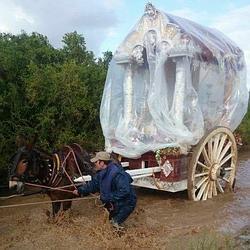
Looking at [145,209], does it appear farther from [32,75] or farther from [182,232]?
[32,75]

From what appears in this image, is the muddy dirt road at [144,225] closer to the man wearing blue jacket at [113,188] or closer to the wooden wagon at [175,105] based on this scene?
the man wearing blue jacket at [113,188]

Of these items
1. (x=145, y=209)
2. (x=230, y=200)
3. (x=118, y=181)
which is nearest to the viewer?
(x=118, y=181)

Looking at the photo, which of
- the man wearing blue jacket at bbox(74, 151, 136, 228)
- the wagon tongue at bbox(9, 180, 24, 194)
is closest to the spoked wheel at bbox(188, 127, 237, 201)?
the man wearing blue jacket at bbox(74, 151, 136, 228)

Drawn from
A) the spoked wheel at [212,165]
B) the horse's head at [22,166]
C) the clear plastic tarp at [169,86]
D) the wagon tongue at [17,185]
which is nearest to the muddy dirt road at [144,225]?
the spoked wheel at [212,165]

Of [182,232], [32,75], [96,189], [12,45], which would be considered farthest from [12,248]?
[12,45]

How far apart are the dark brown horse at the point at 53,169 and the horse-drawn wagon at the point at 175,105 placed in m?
1.37

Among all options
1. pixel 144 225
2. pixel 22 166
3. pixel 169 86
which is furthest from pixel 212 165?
pixel 22 166

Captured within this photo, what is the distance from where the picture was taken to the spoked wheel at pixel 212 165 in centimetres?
848

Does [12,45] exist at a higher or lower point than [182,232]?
higher

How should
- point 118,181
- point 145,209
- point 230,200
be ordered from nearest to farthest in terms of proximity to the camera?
point 118,181, point 145,209, point 230,200

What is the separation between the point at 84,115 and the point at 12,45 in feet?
8.62

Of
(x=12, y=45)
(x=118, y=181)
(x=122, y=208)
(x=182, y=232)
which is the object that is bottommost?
(x=182, y=232)

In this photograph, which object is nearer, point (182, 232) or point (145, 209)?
point (182, 232)

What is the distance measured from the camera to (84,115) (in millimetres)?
12094
